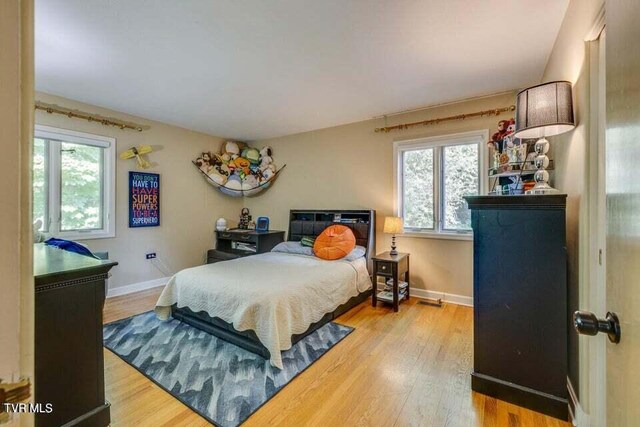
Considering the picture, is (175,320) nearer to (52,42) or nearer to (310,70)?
(52,42)

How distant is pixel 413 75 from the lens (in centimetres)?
271

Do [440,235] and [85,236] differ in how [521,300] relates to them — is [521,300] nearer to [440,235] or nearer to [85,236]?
[440,235]

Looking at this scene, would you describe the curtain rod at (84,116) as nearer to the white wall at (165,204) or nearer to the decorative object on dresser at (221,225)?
the white wall at (165,204)

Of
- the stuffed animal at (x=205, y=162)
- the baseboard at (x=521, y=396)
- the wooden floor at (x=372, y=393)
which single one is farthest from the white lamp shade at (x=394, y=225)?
the stuffed animal at (x=205, y=162)

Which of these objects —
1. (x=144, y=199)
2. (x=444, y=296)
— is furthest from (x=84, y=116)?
(x=444, y=296)

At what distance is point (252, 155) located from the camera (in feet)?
17.1

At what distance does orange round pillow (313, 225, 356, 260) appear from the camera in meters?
3.48

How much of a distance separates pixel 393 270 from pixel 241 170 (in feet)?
10.6

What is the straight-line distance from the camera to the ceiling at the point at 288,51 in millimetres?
1834

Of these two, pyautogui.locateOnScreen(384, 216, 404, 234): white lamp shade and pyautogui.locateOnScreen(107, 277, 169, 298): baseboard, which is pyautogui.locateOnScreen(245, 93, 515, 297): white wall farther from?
pyautogui.locateOnScreen(107, 277, 169, 298): baseboard

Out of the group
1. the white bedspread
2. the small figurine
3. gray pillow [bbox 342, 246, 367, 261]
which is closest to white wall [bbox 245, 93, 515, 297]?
the small figurine

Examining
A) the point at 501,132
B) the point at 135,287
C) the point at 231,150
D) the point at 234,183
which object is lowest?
the point at 135,287

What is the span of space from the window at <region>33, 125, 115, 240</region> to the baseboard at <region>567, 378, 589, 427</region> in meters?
4.72

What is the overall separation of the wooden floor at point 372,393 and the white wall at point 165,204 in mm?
1932
